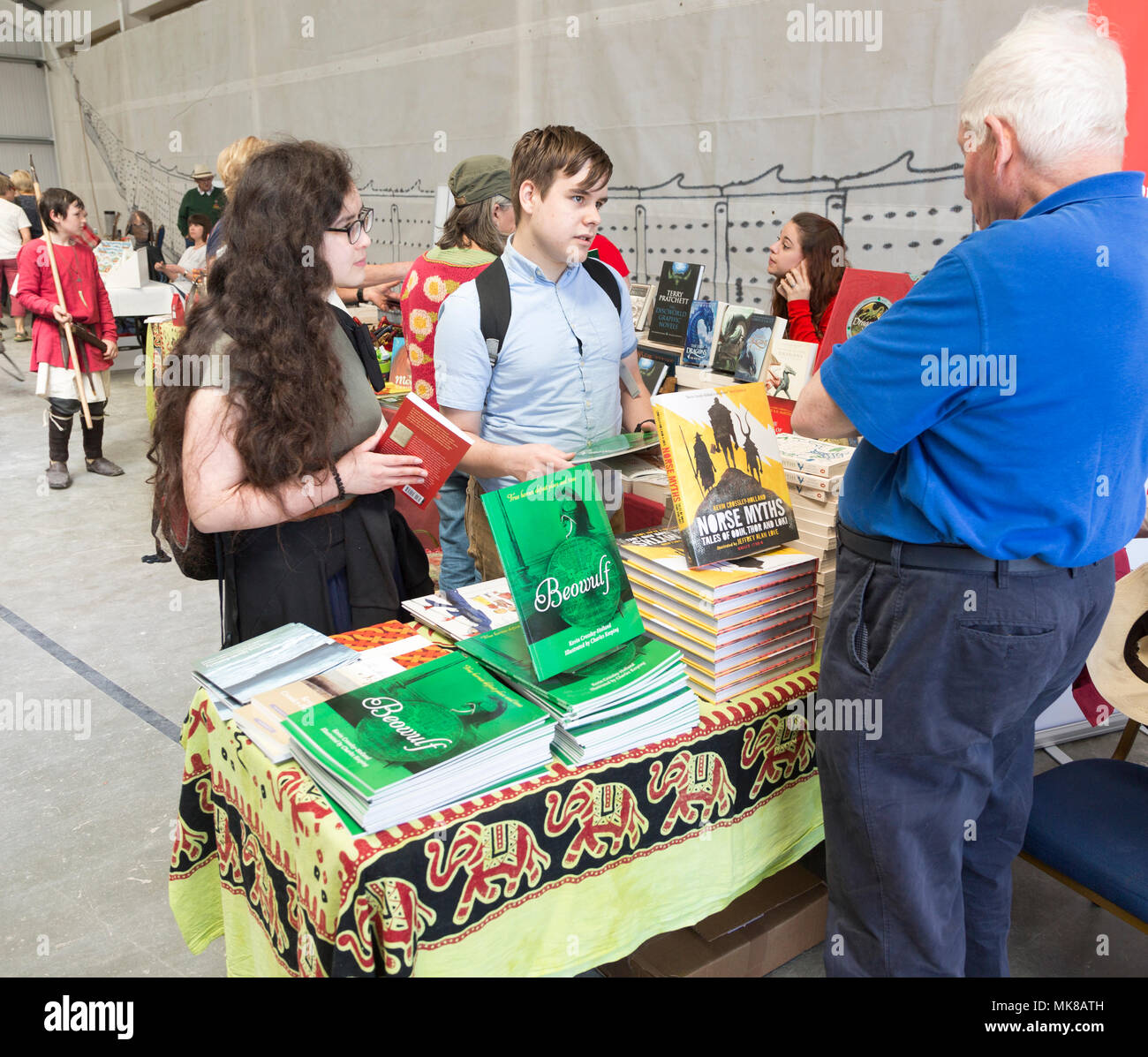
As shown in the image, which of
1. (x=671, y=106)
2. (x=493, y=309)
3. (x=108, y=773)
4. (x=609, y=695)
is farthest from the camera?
(x=671, y=106)

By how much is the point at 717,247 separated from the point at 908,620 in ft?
13.2

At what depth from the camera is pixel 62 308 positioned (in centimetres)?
589

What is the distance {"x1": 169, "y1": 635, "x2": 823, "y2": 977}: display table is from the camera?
4.22 feet

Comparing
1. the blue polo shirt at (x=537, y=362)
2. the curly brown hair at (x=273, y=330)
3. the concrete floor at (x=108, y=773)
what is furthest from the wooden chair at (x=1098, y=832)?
the curly brown hair at (x=273, y=330)

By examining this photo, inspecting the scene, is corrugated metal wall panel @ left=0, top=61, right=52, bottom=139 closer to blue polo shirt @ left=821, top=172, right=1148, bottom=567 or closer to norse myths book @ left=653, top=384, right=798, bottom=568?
norse myths book @ left=653, top=384, right=798, bottom=568

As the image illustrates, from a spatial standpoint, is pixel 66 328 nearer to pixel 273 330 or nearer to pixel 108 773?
pixel 108 773

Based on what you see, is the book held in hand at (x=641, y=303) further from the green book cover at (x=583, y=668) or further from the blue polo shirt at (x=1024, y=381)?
the blue polo shirt at (x=1024, y=381)

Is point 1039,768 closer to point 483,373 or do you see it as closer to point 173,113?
point 483,373

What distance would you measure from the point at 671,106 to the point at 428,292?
2.68m

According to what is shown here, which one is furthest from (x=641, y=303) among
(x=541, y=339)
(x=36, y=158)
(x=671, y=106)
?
(x=36, y=158)

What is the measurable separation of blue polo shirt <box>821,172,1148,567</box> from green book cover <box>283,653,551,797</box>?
69 centimetres

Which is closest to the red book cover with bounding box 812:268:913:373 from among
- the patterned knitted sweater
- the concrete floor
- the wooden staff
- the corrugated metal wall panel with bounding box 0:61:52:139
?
the patterned knitted sweater

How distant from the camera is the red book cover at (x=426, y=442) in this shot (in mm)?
1752

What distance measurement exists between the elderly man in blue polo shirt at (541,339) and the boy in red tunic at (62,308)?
4.85 meters
